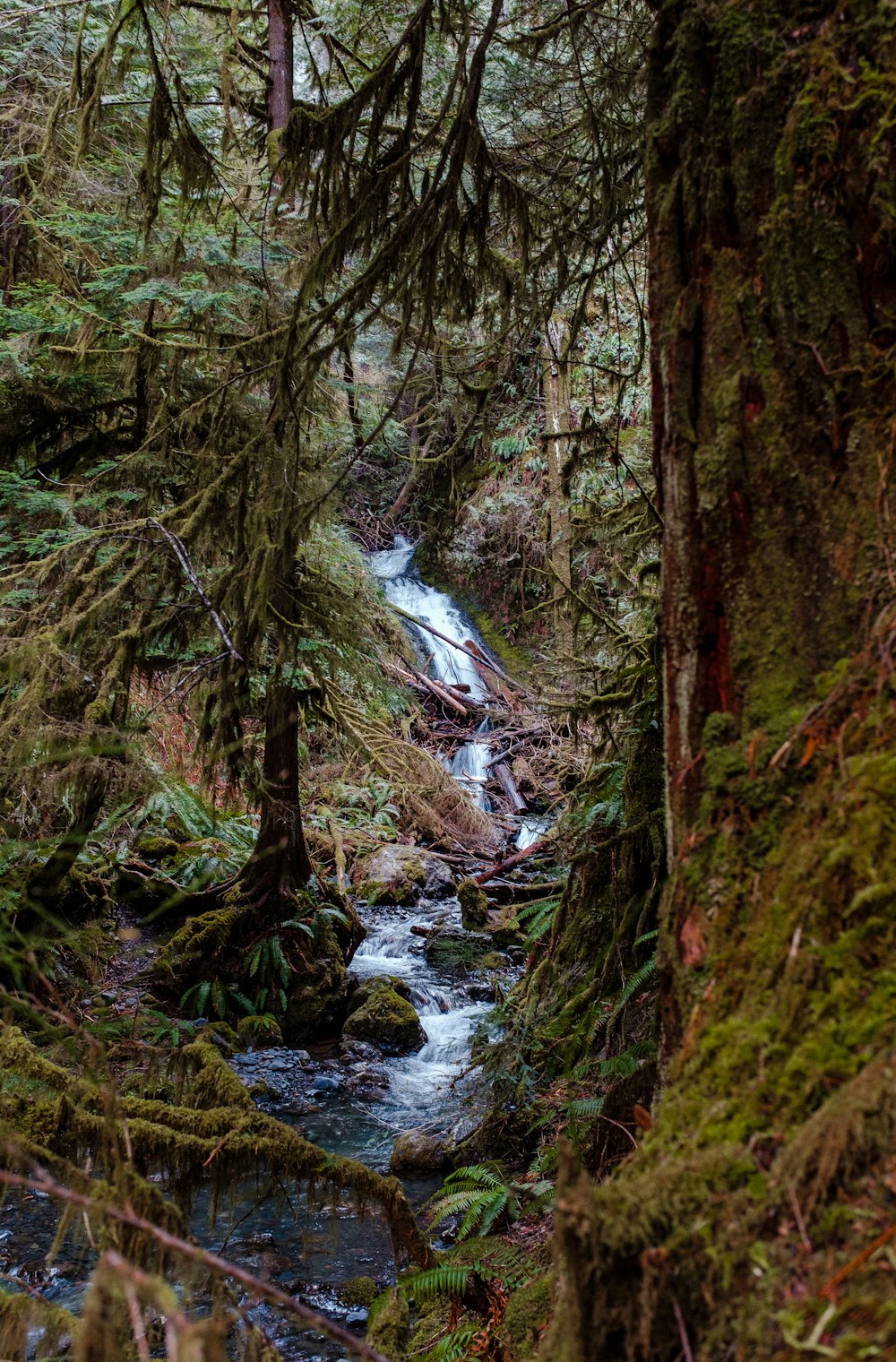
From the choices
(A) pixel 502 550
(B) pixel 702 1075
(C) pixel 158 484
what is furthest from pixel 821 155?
(A) pixel 502 550

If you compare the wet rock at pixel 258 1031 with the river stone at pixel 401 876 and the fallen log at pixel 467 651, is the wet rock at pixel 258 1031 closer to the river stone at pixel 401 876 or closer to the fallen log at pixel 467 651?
the river stone at pixel 401 876

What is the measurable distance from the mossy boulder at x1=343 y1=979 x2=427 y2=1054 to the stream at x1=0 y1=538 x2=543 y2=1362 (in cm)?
11

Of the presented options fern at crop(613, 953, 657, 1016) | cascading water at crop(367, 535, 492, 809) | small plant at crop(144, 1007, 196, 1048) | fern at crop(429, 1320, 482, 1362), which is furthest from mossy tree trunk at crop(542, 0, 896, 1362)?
cascading water at crop(367, 535, 492, 809)

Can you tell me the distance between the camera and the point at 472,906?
396 inches

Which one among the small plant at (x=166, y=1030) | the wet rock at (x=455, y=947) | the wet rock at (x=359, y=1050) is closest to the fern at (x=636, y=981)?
the small plant at (x=166, y=1030)

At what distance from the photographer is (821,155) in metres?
1.54

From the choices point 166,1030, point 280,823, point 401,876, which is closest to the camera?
point 166,1030

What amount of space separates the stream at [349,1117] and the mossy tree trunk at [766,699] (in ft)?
3.61

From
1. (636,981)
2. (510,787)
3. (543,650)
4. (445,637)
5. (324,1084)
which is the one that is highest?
(543,650)

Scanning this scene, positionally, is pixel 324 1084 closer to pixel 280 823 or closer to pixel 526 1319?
pixel 280 823

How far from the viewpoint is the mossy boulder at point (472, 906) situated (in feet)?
32.9

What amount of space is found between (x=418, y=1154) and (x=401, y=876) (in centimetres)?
633

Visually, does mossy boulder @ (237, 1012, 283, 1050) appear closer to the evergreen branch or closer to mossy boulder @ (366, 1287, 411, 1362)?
mossy boulder @ (366, 1287, 411, 1362)

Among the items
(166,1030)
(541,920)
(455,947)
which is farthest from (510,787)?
(541,920)
